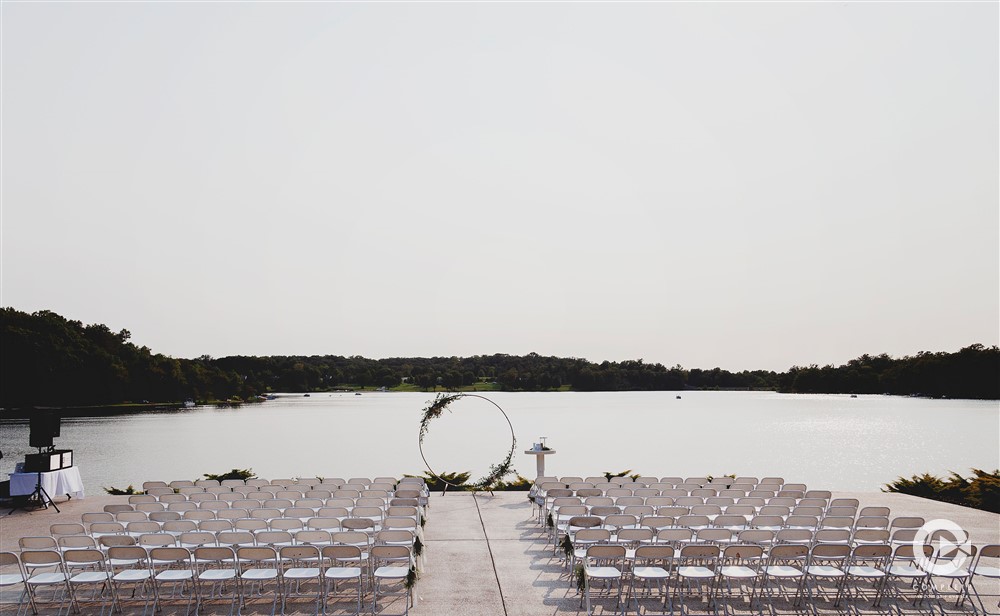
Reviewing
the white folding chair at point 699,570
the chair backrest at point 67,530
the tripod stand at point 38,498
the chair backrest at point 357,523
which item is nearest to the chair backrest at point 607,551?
the white folding chair at point 699,570

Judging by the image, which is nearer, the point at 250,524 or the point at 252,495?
the point at 250,524

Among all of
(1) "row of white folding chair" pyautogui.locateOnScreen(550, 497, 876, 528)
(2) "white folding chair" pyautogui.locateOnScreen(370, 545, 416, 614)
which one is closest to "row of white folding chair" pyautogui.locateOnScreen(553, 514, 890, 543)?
(1) "row of white folding chair" pyautogui.locateOnScreen(550, 497, 876, 528)

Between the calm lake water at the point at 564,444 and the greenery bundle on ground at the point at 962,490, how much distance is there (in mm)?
4856

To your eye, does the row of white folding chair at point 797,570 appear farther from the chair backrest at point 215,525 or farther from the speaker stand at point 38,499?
the speaker stand at point 38,499

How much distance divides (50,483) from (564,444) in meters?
25.2

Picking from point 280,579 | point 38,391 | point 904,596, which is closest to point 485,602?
point 280,579

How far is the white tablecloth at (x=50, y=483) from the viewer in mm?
13570

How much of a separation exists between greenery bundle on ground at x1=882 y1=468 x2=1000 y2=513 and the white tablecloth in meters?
16.4

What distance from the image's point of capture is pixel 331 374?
97.6 m

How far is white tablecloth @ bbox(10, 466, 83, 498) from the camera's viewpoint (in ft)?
44.5

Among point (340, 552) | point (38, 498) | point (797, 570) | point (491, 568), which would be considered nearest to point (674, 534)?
point (797, 570)

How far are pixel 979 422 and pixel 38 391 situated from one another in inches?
2522

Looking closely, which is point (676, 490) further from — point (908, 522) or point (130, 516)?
Result: point (130, 516)
